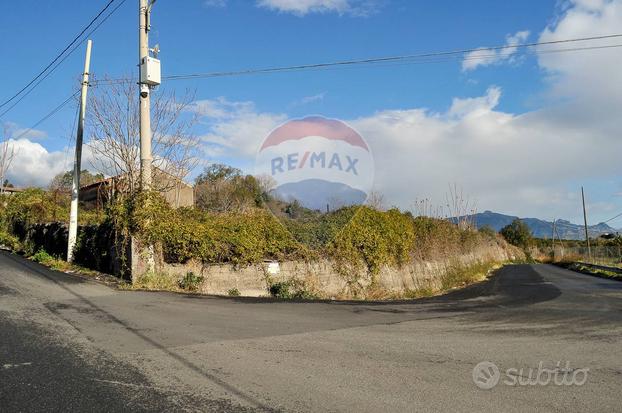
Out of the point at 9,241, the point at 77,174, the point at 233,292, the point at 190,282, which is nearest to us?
the point at 190,282

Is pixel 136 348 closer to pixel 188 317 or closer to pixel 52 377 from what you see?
pixel 52 377

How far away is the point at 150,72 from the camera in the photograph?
464 inches

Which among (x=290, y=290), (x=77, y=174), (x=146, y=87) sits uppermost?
(x=146, y=87)

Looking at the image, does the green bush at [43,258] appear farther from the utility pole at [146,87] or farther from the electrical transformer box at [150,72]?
the electrical transformer box at [150,72]

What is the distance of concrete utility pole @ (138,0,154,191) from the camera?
1147 cm

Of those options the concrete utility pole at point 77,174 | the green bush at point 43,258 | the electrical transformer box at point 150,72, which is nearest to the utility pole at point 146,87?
the electrical transformer box at point 150,72

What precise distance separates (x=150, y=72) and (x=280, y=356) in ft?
30.0

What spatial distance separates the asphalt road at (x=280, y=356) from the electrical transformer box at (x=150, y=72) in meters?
5.69

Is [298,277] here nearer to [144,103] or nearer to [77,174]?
[144,103]

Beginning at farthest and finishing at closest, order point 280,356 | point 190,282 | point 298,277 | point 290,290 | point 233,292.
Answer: point 298,277, point 290,290, point 233,292, point 190,282, point 280,356

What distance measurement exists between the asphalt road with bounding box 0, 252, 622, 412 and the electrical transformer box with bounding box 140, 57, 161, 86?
569cm

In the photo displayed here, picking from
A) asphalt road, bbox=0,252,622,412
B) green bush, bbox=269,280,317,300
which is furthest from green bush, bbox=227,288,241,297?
asphalt road, bbox=0,252,622,412

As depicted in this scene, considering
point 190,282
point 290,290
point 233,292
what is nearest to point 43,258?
point 190,282

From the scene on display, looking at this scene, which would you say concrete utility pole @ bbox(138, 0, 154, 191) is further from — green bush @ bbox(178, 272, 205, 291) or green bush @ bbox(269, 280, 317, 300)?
green bush @ bbox(269, 280, 317, 300)
